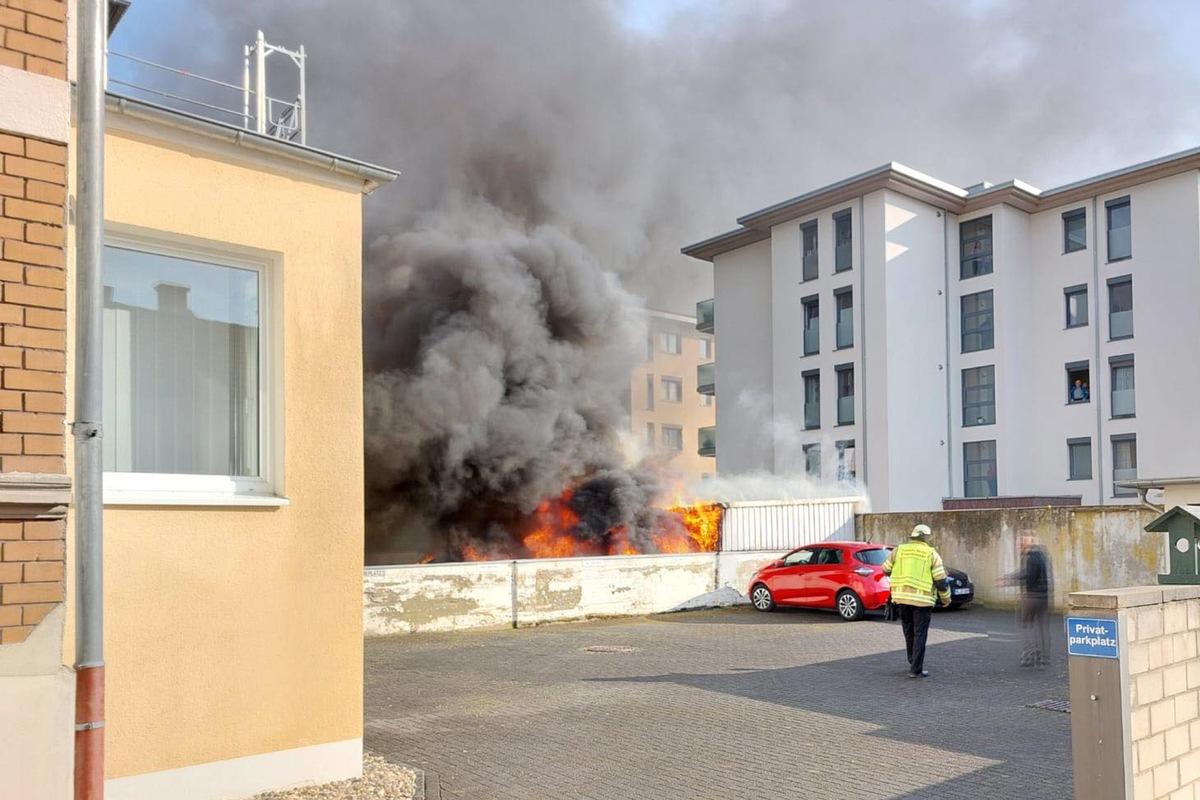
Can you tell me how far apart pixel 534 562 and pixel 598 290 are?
12852mm

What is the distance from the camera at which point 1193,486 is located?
14805 mm

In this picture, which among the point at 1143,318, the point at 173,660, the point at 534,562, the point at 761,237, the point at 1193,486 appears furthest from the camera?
the point at 761,237

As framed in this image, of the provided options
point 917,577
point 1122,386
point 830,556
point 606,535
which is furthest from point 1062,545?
point 1122,386

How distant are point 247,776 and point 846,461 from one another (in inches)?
1190

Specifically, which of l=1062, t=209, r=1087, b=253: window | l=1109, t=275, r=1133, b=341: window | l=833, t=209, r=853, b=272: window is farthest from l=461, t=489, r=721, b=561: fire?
l=1062, t=209, r=1087, b=253: window

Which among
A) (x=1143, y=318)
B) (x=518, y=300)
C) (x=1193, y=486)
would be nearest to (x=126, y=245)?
(x=1193, y=486)

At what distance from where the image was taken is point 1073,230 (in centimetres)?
3431

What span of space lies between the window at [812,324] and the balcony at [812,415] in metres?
1.82

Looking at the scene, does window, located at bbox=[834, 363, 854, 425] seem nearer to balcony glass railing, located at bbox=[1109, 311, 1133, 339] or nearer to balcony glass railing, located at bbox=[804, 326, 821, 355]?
balcony glass railing, located at bbox=[804, 326, 821, 355]

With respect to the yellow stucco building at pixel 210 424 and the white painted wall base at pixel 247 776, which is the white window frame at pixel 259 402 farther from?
the white painted wall base at pixel 247 776

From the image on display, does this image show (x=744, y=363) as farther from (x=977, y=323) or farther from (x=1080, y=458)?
(x=1080, y=458)

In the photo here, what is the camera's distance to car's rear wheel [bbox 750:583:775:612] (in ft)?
63.3

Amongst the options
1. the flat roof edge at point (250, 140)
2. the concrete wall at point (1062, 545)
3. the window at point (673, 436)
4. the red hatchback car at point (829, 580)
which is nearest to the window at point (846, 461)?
the concrete wall at point (1062, 545)

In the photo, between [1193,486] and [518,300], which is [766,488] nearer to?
[518,300]
